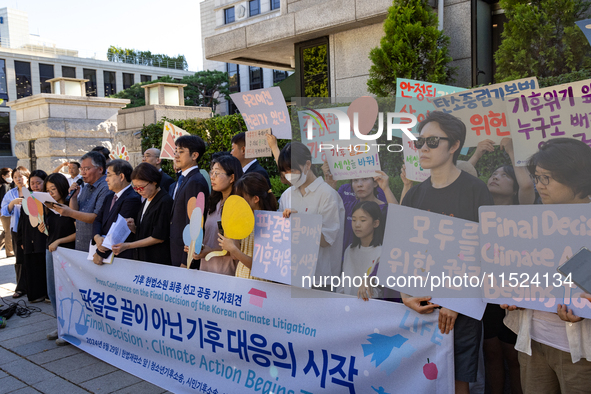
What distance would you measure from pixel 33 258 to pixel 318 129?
16.7ft

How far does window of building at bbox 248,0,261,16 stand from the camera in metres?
44.2

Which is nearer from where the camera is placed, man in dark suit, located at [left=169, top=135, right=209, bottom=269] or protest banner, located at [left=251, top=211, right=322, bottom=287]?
protest banner, located at [left=251, top=211, right=322, bottom=287]

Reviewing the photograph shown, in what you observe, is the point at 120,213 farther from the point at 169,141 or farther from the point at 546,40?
the point at 546,40

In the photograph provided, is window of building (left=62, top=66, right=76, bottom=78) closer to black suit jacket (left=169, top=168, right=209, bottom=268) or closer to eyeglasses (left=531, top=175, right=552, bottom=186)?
black suit jacket (left=169, top=168, right=209, bottom=268)

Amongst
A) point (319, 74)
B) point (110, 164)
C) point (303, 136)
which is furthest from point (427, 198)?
point (319, 74)

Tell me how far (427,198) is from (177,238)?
235cm

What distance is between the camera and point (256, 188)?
10.6 ft

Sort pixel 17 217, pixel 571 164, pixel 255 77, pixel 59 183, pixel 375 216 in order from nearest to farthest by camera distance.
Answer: pixel 571 164 < pixel 375 216 < pixel 59 183 < pixel 17 217 < pixel 255 77

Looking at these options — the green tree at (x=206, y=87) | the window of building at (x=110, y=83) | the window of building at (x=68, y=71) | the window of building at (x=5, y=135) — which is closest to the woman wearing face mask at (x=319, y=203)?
the window of building at (x=5, y=135)

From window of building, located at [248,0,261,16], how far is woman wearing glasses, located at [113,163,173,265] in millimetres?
43709

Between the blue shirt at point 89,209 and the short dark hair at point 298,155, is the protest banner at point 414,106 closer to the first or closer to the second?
the short dark hair at point 298,155

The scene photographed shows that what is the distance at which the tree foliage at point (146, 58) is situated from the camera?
179 ft

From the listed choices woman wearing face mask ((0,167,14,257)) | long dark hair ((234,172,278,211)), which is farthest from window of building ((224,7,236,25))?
long dark hair ((234,172,278,211))

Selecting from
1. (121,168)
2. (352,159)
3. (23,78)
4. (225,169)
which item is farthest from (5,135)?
(352,159)
